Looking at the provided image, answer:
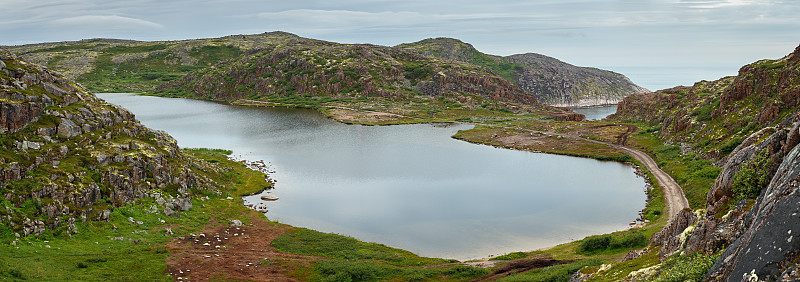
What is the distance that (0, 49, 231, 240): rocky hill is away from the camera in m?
58.1

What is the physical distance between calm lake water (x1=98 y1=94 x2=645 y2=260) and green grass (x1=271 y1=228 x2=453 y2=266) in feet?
14.6

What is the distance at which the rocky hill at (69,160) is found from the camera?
58125 millimetres

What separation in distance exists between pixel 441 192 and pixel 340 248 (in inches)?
1382

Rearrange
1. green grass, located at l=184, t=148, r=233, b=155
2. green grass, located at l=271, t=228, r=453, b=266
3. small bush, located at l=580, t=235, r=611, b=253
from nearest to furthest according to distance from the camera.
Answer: small bush, located at l=580, t=235, r=611, b=253
green grass, located at l=271, t=228, r=453, b=266
green grass, located at l=184, t=148, r=233, b=155

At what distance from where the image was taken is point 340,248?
6594 cm

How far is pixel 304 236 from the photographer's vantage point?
70438mm

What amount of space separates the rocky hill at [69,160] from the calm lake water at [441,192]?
18.4 metres

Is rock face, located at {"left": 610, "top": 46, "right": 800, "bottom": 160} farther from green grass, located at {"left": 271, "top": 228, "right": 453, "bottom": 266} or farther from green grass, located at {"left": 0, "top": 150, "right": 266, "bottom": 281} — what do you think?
green grass, located at {"left": 0, "top": 150, "right": 266, "bottom": 281}

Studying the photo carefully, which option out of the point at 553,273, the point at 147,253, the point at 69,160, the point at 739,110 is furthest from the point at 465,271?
the point at 739,110

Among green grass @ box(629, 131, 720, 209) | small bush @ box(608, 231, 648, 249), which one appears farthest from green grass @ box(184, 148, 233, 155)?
green grass @ box(629, 131, 720, 209)

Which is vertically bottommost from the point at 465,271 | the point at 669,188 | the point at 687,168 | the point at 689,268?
the point at 465,271

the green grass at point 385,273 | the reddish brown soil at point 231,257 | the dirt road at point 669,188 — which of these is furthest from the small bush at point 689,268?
the dirt road at point 669,188

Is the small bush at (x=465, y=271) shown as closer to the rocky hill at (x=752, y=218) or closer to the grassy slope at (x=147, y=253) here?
the grassy slope at (x=147, y=253)

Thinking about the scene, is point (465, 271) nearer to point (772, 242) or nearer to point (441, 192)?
point (772, 242)
